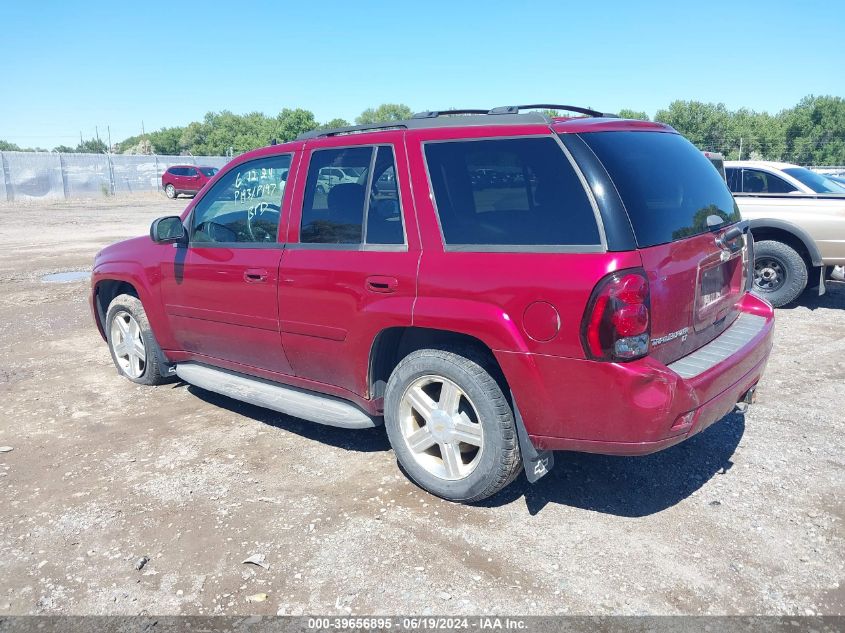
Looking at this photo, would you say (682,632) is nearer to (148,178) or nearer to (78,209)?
(78,209)

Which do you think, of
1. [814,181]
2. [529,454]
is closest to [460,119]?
[529,454]

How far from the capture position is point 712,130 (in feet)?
192

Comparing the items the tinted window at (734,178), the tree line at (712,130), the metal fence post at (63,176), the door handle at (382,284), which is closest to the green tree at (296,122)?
the tree line at (712,130)

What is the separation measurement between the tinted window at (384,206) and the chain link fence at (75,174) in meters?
36.2

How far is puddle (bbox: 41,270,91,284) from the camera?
34.5 feet

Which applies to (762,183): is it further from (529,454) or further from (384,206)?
(529,454)

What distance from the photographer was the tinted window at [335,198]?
149 inches

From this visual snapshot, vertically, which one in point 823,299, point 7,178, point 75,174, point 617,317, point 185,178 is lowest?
point 823,299

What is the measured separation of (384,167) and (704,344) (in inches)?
77.1

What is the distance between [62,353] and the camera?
21.7 feet

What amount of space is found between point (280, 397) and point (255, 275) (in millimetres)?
794

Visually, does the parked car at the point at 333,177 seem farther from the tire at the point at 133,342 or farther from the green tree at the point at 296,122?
the green tree at the point at 296,122

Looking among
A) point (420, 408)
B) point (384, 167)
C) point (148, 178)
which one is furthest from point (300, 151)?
point (148, 178)

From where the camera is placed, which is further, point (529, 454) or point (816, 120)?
point (816, 120)
